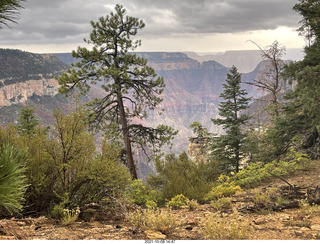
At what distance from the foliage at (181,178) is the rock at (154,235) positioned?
3.90 m

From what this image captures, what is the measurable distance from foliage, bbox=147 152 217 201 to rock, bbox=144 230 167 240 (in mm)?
3902

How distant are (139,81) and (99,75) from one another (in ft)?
7.22

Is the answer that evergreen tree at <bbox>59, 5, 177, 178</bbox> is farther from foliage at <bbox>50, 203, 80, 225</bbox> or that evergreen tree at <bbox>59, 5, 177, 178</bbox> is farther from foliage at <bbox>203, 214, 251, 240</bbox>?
foliage at <bbox>203, 214, 251, 240</bbox>

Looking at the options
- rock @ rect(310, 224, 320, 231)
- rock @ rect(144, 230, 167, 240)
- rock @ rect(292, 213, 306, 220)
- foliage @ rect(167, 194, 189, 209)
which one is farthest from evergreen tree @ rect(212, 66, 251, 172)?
rock @ rect(144, 230, 167, 240)

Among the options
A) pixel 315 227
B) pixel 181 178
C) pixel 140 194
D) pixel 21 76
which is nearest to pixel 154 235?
pixel 315 227

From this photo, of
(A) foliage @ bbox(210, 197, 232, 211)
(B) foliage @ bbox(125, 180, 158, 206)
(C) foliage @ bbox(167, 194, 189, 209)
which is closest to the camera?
(A) foliage @ bbox(210, 197, 232, 211)

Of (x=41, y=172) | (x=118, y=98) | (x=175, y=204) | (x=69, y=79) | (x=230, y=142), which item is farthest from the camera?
(x=230, y=142)

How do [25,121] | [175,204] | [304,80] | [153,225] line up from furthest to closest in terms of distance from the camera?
[25,121] < [304,80] < [175,204] < [153,225]

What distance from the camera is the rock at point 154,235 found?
12.3 feet

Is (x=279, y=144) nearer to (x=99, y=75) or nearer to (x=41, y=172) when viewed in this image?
(x=99, y=75)

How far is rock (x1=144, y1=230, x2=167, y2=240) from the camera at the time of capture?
3.76m

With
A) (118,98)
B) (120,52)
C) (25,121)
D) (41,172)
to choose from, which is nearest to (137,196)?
(41,172)

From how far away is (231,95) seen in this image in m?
17.1

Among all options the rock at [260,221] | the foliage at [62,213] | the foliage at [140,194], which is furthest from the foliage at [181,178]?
the foliage at [62,213]
